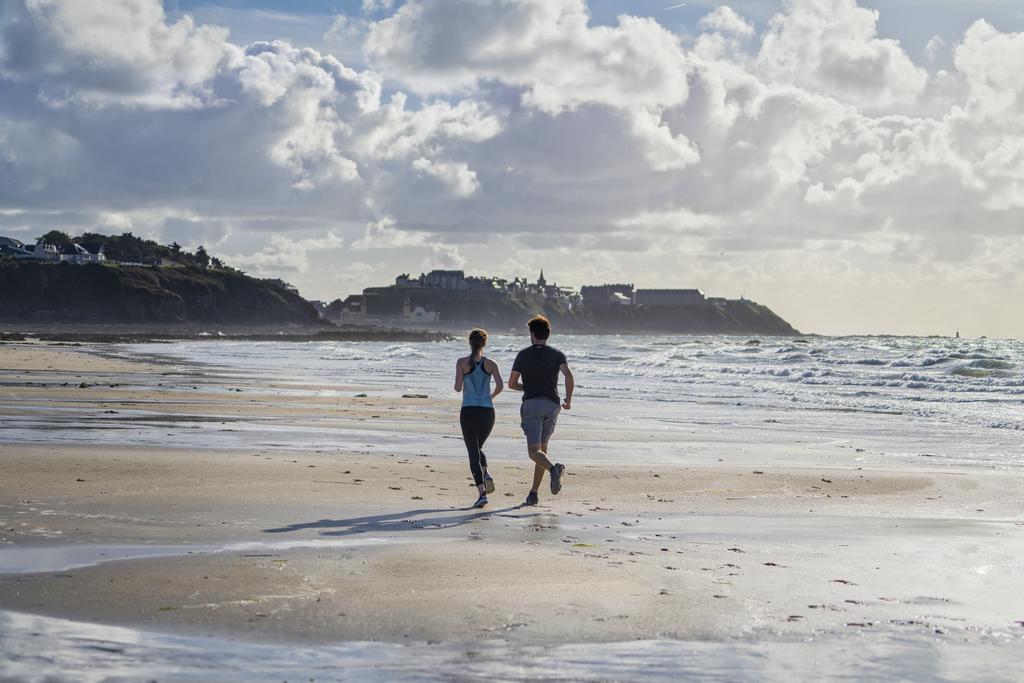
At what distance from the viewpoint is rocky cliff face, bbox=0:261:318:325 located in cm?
13862

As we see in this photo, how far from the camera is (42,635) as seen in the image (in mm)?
5234

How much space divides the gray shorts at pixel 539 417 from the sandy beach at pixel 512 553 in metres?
0.65

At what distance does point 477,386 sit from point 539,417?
0.66 metres

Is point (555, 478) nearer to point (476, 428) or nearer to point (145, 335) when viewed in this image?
point (476, 428)

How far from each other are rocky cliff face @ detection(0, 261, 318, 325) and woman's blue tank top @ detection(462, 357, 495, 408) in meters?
136

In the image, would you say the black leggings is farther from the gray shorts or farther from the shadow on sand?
the shadow on sand

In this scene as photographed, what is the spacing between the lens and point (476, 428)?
1061 centimetres

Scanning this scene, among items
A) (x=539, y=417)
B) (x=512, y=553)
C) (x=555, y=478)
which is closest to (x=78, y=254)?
(x=539, y=417)

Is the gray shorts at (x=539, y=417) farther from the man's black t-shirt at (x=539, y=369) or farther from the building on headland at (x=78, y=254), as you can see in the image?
the building on headland at (x=78, y=254)

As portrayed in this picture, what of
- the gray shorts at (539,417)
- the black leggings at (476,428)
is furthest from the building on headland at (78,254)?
the gray shorts at (539,417)

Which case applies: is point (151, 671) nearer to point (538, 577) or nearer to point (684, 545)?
point (538, 577)

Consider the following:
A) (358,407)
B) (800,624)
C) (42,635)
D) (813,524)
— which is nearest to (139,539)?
(42,635)

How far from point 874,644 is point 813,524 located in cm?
379

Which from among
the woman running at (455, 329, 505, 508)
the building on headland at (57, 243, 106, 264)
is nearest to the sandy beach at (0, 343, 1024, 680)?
the woman running at (455, 329, 505, 508)
